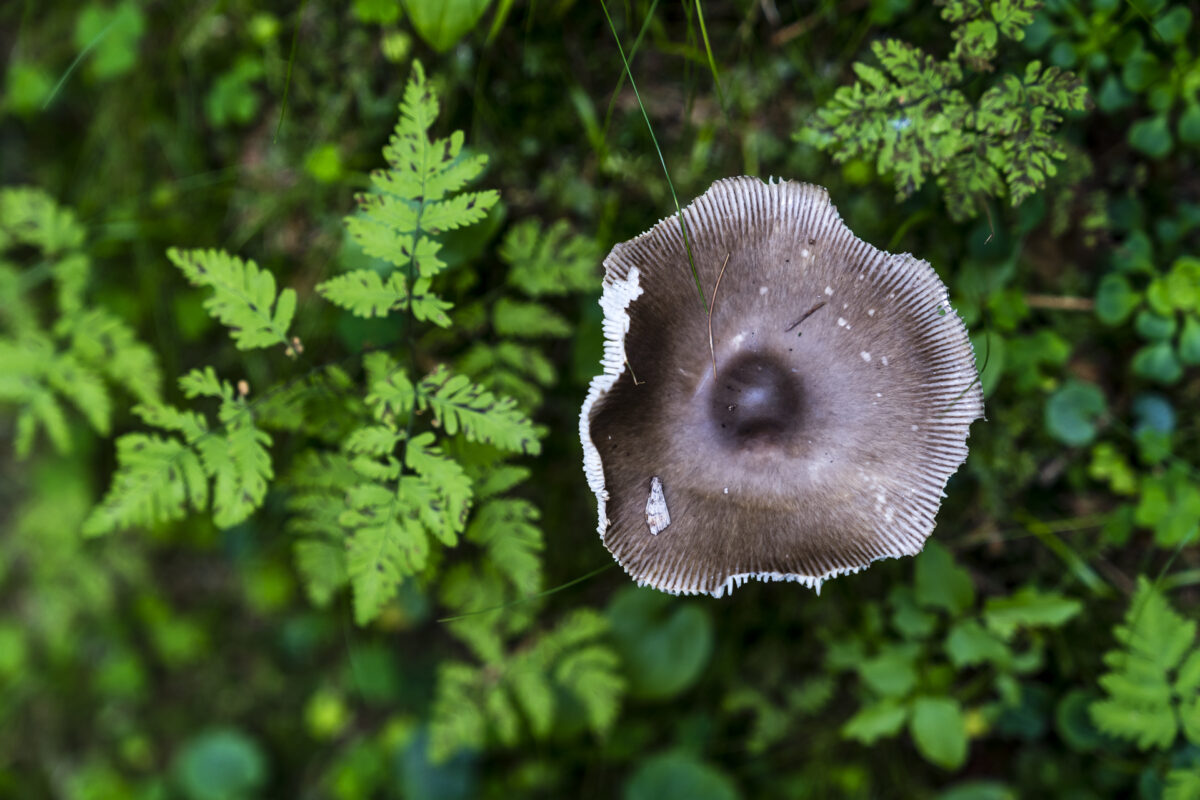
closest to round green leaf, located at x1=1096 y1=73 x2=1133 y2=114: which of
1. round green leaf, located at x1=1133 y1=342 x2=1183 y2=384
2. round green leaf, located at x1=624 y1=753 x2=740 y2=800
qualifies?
round green leaf, located at x1=1133 y1=342 x2=1183 y2=384

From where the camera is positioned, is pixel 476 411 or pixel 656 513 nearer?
pixel 656 513

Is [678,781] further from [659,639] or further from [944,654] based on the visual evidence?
[944,654]

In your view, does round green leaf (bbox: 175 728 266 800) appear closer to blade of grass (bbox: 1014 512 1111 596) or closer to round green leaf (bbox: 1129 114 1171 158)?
blade of grass (bbox: 1014 512 1111 596)

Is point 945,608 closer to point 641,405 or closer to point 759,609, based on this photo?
point 759,609

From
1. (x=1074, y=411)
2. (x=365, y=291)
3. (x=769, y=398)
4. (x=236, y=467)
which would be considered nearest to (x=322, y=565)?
(x=236, y=467)

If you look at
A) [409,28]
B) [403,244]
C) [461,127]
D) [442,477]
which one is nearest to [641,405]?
[442,477]

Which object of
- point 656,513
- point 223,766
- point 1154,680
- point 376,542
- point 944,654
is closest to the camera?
point 656,513

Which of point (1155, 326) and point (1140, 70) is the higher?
point (1140, 70)

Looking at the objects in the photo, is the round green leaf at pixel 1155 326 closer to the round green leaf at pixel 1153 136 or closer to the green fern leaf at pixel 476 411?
the round green leaf at pixel 1153 136

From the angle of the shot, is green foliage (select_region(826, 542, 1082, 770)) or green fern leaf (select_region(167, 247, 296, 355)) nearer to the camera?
green fern leaf (select_region(167, 247, 296, 355))
